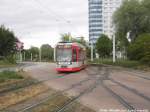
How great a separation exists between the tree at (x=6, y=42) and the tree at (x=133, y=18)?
85.0 ft

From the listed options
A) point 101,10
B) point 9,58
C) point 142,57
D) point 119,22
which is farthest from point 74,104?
point 101,10

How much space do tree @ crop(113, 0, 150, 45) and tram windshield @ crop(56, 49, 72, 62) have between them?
2414 centimetres

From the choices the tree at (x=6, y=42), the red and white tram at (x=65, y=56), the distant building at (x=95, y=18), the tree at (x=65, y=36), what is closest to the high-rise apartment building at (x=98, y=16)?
the distant building at (x=95, y=18)

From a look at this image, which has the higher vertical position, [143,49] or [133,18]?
[133,18]

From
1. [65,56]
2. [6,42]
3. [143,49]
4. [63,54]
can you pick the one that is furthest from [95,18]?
[65,56]

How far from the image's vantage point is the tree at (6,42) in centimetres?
6969

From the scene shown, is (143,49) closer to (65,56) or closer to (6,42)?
(65,56)

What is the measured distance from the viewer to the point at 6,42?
230 ft

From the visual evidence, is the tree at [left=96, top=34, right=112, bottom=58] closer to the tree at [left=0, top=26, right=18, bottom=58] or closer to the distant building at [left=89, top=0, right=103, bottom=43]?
the tree at [left=0, top=26, right=18, bottom=58]

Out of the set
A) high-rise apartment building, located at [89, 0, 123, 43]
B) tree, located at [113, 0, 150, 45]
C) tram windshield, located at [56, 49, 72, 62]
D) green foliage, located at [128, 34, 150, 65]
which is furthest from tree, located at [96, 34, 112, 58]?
high-rise apartment building, located at [89, 0, 123, 43]

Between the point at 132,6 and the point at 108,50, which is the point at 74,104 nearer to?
the point at 132,6

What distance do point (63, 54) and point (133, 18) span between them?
2516cm

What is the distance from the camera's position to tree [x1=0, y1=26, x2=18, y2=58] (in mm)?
69688

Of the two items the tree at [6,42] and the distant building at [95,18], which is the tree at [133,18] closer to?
the tree at [6,42]
